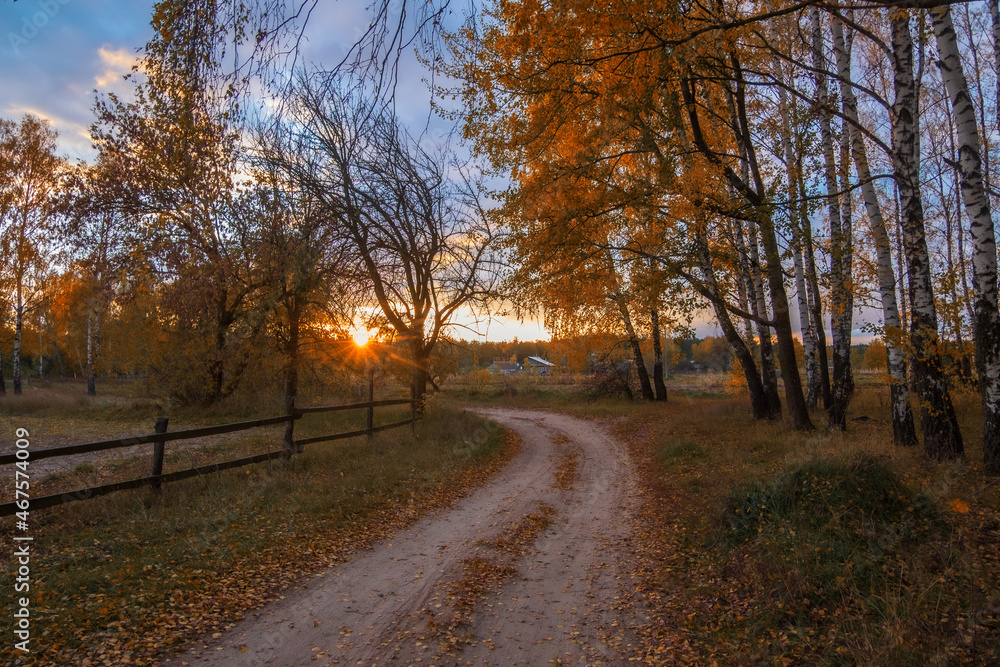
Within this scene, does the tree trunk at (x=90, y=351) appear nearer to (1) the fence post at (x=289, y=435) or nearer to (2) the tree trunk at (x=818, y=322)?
(1) the fence post at (x=289, y=435)

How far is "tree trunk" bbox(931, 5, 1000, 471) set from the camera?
6617mm

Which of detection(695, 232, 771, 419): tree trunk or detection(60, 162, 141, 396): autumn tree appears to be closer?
detection(695, 232, 771, 419): tree trunk

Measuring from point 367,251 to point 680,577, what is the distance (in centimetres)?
1225

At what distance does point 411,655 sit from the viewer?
12.6 ft

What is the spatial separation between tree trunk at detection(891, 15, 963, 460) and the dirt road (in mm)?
4741

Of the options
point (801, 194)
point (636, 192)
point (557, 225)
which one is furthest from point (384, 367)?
point (801, 194)

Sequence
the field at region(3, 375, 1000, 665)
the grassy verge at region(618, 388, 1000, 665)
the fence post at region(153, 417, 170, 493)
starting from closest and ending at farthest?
the grassy verge at region(618, 388, 1000, 665)
the field at region(3, 375, 1000, 665)
the fence post at region(153, 417, 170, 493)

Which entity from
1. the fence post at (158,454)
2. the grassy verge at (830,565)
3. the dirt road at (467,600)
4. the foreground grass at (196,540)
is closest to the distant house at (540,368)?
the foreground grass at (196,540)

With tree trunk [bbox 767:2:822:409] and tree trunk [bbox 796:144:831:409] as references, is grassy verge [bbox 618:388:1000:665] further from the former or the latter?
tree trunk [bbox 796:144:831:409]

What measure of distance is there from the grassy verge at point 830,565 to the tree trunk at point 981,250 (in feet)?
2.66

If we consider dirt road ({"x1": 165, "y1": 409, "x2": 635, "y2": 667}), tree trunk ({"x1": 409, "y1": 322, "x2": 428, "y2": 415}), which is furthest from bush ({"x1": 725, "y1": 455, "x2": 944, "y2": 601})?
tree trunk ({"x1": 409, "y1": 322, "x2": 428, "y2": 415})

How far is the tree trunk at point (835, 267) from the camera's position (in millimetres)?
10328

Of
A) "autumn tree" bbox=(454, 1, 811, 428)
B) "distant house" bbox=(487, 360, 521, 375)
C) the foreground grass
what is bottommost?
the foreground grass

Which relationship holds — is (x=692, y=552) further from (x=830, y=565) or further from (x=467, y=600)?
(x=467, y=600)
